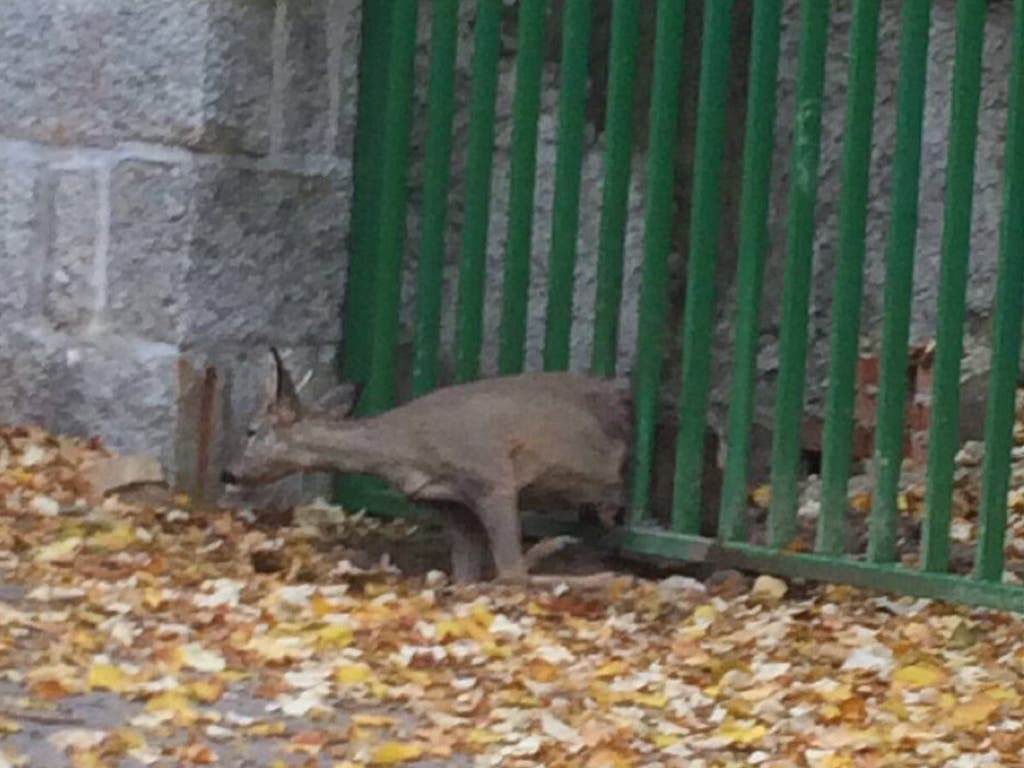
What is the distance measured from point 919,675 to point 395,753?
3.08ft

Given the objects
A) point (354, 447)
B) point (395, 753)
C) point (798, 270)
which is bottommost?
point (395, 753)

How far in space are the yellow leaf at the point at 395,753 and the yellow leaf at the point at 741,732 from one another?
45 cm

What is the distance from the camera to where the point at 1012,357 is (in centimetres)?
370

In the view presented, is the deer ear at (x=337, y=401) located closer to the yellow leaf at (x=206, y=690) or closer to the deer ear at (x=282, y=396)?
the deer ear at (x=282, y=396)

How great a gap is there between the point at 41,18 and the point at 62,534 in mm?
1198

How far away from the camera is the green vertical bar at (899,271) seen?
3797 mm

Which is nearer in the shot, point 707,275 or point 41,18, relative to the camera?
point 707,275

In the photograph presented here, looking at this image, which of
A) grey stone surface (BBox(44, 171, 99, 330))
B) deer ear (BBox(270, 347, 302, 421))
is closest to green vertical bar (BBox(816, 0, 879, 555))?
deer ear (BBox(270, 347, 302, 421))

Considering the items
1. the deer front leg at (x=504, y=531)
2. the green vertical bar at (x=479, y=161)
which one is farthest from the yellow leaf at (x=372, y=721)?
the green vertical bar at (x=479, y=161)

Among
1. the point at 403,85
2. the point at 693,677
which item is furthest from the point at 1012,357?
the point at 403,85

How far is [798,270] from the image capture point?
3949 millimetres

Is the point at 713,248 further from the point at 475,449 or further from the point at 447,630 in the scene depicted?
the point at 447,630

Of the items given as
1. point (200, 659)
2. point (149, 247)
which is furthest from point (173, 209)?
point (200, 659)

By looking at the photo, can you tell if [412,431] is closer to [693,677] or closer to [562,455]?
[562,455]
